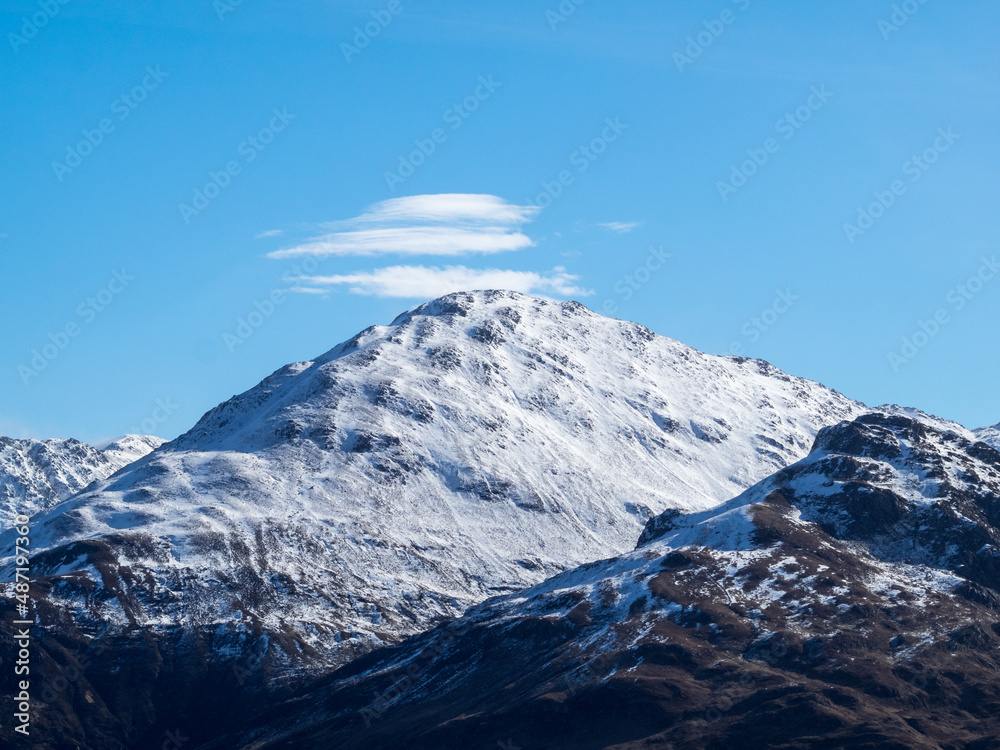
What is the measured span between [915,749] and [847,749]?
10448 millimetres

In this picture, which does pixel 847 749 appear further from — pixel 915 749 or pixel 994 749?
pixel 994 749

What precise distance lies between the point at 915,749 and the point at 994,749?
45.0 feet

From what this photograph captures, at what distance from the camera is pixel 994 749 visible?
655ft

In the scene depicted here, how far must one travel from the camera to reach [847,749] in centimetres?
19962

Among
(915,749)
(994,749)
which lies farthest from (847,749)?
(994,749)

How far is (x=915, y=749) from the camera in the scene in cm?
19738

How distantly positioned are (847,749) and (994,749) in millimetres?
23686
